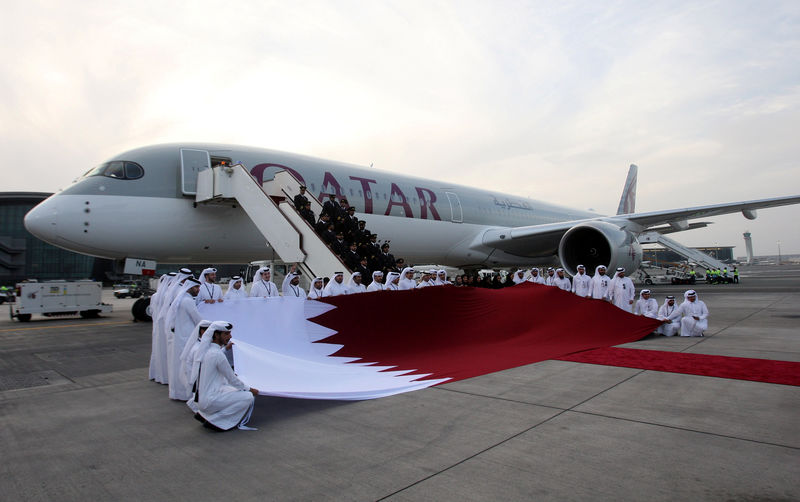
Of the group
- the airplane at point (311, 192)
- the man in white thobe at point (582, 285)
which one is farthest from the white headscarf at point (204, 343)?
the man in white thobe at point (582, 285)

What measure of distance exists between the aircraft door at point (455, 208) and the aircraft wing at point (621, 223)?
144 centimetres

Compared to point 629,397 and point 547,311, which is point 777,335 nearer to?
point 547,311

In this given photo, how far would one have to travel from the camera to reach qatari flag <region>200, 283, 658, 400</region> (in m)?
5.18

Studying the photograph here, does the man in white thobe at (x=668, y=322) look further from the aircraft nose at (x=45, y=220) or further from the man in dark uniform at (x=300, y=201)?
the aircraft nose at (x=45, y=220)

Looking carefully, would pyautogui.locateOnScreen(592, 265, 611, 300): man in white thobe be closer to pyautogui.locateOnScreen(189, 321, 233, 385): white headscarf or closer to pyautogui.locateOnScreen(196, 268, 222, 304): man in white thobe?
pyautogui.locateOnScreen(196, 268, 222, 304): man in white thobe

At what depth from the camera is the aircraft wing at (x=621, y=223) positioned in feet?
48.4

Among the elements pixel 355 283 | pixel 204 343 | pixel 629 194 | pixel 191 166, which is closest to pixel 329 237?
pixel 355 283

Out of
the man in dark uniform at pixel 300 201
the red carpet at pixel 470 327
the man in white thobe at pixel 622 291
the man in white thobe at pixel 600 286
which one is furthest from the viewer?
the man in white thobe at pixel 600 286

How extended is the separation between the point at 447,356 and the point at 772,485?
14.2ft

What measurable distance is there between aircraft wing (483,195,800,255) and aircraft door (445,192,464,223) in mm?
1442

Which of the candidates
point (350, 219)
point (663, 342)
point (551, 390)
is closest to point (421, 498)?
point (551, 390)

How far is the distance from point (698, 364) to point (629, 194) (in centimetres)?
2535

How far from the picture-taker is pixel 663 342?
7930 mm

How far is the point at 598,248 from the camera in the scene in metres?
14.1
